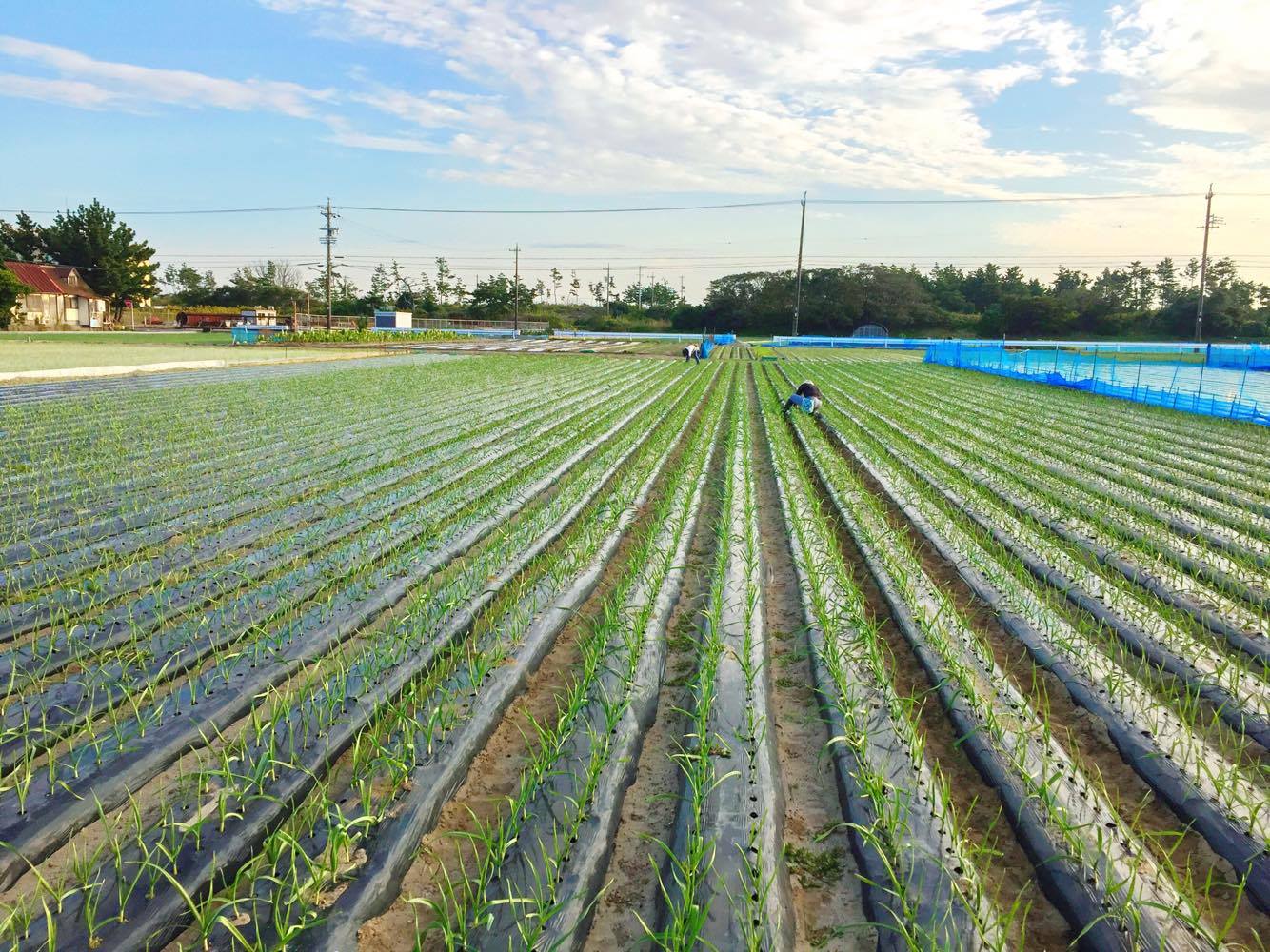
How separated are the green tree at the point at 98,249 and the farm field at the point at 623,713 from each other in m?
55.4

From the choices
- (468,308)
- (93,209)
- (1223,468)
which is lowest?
(1223,468)

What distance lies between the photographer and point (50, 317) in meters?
48.4

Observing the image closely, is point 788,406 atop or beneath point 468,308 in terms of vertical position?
beneath

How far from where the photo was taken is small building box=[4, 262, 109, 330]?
46781mm

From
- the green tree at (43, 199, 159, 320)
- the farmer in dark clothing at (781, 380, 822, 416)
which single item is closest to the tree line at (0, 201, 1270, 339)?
the green tree at (43, 199, 159, 320)

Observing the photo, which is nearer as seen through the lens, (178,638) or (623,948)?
(623,948)

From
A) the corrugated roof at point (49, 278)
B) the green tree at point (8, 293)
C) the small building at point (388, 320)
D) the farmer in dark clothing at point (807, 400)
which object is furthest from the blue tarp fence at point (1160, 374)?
the corrugated roof at point (49, 278)

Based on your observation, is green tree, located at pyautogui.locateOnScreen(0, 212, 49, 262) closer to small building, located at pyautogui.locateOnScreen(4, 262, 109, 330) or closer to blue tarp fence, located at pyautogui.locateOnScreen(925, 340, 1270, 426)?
small building, located at pyautogui.locateOnScreen(4, 262, 109, 330)

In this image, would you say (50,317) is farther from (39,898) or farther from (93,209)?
(39,898)

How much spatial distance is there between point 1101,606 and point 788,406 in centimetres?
964

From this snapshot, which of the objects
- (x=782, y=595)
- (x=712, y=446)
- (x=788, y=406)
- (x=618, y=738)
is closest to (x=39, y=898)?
(x=618, y=738)

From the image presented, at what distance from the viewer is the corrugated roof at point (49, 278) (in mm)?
46844

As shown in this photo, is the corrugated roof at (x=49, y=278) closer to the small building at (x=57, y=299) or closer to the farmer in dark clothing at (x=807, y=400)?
the small building at (x=57, y=299)

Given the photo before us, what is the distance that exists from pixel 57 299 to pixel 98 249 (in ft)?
19.0
